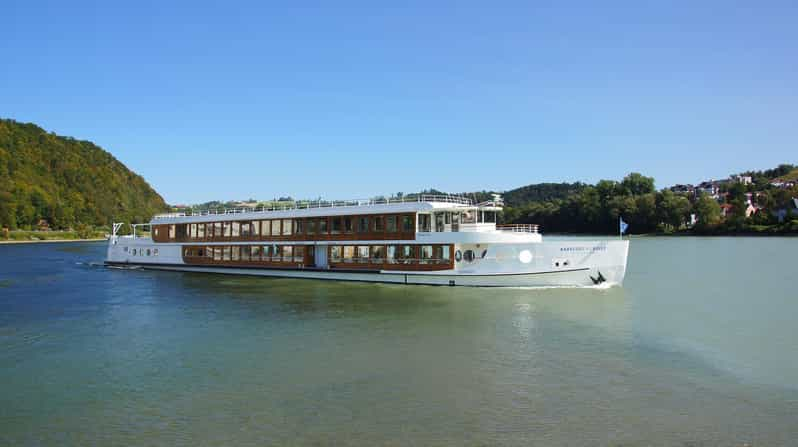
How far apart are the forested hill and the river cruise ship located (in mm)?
95546

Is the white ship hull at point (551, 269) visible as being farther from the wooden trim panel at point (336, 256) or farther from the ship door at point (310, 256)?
the ship door at point (310, 256)

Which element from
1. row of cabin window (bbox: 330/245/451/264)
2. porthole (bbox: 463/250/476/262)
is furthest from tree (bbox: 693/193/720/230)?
row of cabin window (bbox: 330/245/451/264)

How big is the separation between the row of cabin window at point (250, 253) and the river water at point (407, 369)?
6765mm

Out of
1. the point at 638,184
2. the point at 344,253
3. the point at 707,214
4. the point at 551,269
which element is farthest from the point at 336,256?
the point at 638,184

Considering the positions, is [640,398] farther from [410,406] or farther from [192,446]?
[192,446]

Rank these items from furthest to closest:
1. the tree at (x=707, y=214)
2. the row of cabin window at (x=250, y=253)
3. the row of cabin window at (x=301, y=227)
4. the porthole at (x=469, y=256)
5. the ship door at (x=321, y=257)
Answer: the tree at (x=707, y=214), the row of cabin window at (x=250, y=253), the ship door at (x=321, y=257), the row of cabin window at (x=301, y=227), the porthole at (x=469, y=256)

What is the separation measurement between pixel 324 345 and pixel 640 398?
9.46 meters

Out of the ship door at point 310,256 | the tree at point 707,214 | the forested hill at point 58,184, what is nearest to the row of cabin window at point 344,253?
the ship door at point 310,256

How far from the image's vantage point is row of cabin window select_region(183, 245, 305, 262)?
34.6 m

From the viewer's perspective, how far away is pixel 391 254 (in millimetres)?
30203

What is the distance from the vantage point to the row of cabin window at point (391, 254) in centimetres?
2834

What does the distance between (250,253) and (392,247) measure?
12.0 metres

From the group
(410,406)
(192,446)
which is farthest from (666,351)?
(192,446)

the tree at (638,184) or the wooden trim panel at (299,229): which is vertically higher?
the tree at (638,184)
